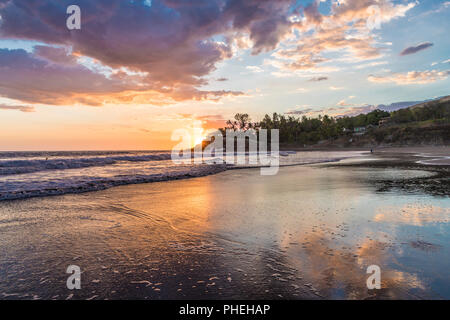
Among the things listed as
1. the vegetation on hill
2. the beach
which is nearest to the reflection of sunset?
the beach

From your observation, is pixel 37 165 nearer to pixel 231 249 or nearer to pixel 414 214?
pixel 231 249

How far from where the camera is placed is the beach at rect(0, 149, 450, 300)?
2770mm

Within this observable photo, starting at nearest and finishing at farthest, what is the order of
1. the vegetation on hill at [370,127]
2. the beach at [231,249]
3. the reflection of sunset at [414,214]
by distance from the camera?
the beach at [231,249] < the reflection of sunset at [414,214] < the vegetation on hill at [370,127]

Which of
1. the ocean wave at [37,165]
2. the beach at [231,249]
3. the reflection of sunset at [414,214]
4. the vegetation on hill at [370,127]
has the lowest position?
the beach at [231,249]

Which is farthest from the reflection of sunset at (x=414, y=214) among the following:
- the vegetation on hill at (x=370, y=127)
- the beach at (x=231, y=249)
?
the vegetation on hill at (x=370, y=127)

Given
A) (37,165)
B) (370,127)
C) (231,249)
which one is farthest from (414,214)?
(370,127)

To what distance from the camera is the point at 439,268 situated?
10.1 feet

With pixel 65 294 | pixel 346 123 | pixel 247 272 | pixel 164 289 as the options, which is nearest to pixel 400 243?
pixel 247 272

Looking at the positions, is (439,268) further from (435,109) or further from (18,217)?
(435,109)

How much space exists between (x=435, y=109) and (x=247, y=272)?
159 meters

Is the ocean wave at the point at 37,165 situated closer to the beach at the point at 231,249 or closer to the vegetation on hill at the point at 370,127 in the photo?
the beach at the point at 231,249

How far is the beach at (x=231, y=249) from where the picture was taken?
2770mm

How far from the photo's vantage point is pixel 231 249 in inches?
155

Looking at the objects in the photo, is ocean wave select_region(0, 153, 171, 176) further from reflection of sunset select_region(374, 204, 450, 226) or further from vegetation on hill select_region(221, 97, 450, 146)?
vegetation on hill select_region(221, 97, 450, 146)
